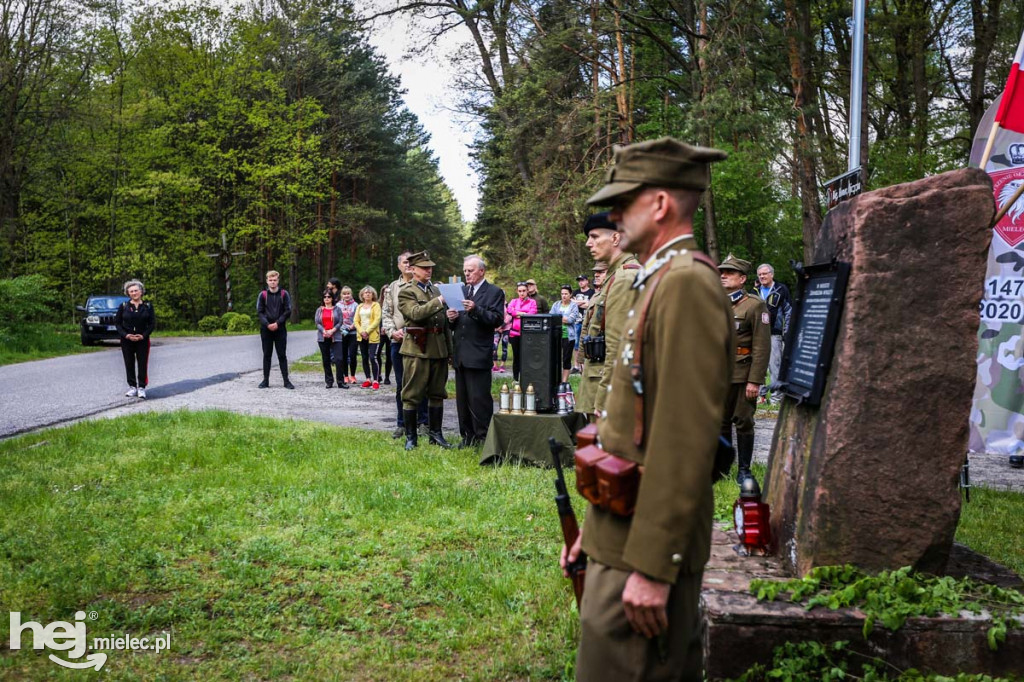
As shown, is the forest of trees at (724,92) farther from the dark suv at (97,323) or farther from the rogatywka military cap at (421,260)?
the dark suv at (97,323)

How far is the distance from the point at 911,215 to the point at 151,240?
135ft

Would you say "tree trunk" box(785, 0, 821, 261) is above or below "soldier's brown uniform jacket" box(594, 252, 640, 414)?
above

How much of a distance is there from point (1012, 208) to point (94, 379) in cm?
1585

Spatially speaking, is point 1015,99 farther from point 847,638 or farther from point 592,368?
point 847,638

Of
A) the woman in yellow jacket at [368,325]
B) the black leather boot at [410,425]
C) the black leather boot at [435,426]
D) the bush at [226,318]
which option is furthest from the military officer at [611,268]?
the bush at [226,318]

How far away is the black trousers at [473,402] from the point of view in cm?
901

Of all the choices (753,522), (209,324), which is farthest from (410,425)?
(209,324)

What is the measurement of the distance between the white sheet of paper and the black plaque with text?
4.72 meters

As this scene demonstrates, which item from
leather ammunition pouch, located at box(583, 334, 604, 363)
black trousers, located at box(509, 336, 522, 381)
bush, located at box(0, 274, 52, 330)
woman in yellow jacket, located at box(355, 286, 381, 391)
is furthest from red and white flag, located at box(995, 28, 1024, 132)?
bush, located at box(0, 274, 52, 330)

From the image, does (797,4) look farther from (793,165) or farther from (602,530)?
(602,530)

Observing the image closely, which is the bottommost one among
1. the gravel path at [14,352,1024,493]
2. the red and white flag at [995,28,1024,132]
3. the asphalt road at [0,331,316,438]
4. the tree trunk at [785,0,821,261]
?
the gravel path at [14,352,1024,493]

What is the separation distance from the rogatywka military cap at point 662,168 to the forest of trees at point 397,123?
12.6 metres

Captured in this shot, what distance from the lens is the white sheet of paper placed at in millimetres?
8742

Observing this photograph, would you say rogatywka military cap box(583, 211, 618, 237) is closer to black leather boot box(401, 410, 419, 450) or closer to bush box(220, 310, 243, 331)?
black leather boot box(401, 410, 419, 450)
